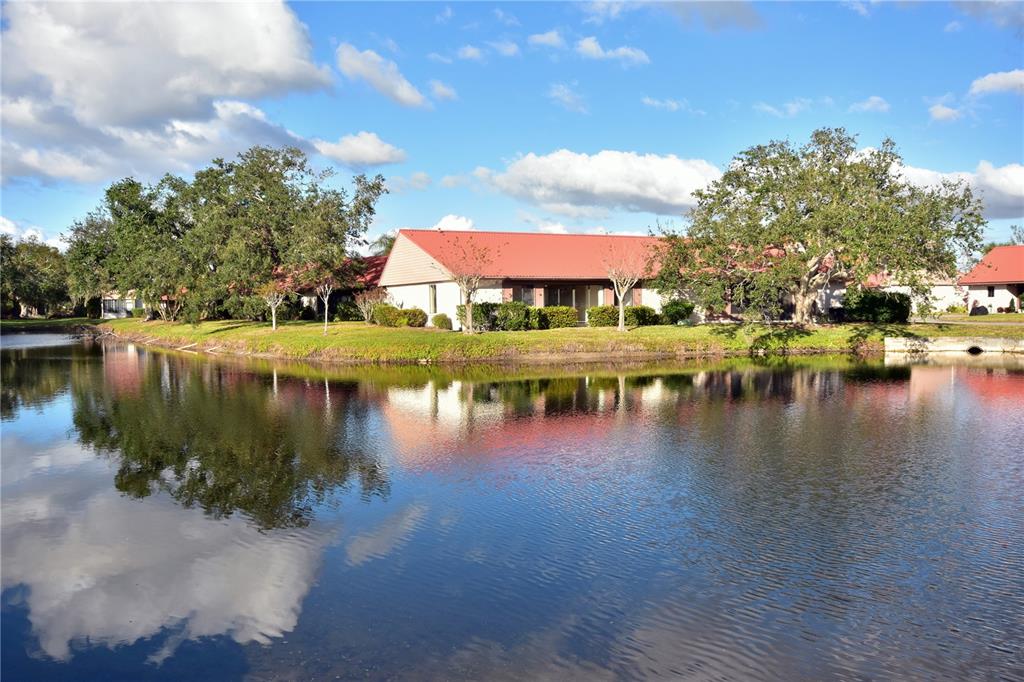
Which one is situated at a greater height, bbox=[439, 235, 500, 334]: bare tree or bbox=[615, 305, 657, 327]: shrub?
bbox=[439, 235, 500, 334]: bare tree

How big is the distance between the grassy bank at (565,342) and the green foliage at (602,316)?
8.40 feet

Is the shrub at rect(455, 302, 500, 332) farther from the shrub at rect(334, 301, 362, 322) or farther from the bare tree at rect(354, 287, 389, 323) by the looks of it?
the shrub at rect(334, 301, 362, 322)

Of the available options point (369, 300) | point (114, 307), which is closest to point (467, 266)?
point (369, 300)

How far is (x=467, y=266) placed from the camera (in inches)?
1587

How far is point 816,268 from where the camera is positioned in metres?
41.3

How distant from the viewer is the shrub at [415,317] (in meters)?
43.0

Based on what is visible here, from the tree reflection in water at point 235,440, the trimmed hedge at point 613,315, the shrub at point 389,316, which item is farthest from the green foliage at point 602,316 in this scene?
the tree reflection in water at point 235,440

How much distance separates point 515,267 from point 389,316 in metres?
7.40

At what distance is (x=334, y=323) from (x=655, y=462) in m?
35.3

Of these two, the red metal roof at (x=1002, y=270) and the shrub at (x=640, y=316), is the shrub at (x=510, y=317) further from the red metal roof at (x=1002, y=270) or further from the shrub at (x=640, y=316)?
the red metal roof at (x=1002, y=270)

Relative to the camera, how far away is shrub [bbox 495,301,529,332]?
39.7 metres

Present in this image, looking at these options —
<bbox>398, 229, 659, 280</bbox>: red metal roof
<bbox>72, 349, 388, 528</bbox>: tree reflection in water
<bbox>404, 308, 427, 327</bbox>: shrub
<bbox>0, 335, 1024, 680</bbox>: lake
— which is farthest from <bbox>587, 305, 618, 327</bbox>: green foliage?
<bbox>0, 335, 1024, 680</bbox>: lake

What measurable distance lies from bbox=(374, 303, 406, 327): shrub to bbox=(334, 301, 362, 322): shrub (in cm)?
457

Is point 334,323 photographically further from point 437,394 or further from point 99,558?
point 99,558
